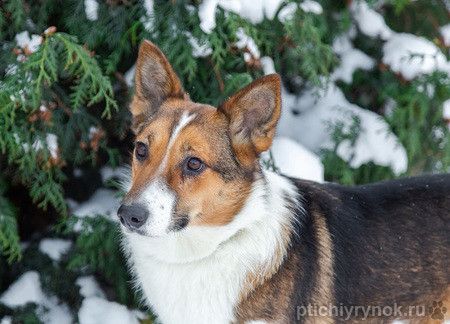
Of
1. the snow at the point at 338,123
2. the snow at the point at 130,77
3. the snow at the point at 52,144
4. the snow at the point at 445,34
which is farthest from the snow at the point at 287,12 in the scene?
the snow at the point at 52,144

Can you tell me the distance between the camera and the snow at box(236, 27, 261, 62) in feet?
13.1

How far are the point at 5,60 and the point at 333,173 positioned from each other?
6.71ft

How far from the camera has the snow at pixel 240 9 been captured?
12.9ft

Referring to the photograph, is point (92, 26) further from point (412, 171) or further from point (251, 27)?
point (412, 171)

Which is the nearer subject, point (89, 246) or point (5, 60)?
point (5, 60)

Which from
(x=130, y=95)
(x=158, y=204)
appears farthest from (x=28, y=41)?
(x=158, y=204)

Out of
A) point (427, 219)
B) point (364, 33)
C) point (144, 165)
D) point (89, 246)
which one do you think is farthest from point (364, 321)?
point (364, 33)

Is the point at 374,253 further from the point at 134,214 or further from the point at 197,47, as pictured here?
the point at 197,47

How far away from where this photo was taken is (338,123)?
4496 millimetres

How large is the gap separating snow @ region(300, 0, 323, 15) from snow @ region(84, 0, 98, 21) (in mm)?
1162

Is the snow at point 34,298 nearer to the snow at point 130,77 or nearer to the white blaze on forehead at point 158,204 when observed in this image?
the snow at point 130,77

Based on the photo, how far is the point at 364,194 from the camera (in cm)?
350

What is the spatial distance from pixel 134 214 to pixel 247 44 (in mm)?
1464

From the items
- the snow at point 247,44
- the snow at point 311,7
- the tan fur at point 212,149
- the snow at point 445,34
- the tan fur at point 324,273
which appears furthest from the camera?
the snow at point 445,34
